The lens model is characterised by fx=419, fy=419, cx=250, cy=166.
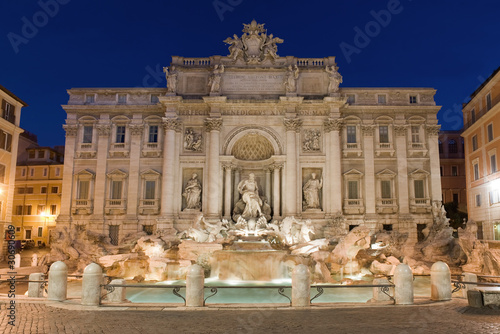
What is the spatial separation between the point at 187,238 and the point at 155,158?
8.80 metres

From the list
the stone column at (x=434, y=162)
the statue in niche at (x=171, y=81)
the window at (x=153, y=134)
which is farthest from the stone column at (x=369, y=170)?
the window at (x=153, y=134)

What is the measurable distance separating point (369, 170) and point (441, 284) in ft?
66.6

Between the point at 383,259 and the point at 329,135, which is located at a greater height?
the point at 329,135

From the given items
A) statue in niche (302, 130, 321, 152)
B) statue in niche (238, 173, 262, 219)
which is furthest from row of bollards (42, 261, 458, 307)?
statue in niche (302, 130, 321, 152)

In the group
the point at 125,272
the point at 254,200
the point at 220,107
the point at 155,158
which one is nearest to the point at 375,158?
the point at 254,200

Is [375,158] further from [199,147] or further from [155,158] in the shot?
[155,158]

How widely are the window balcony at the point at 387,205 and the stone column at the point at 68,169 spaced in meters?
24.0

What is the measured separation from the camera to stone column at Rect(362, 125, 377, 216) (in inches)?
1252

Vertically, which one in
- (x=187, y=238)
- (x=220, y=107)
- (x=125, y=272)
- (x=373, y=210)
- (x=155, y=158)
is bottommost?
(x=125, y=272)

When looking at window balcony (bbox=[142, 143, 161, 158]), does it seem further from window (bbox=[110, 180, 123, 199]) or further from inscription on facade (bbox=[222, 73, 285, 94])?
inscription on facade (bbox=[222, 73, 285, 94])

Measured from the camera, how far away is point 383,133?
1305 inches

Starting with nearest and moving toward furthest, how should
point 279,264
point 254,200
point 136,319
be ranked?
1. point 136,319
2. point 279,264
3. point 254,200

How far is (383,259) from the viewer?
23422 mm

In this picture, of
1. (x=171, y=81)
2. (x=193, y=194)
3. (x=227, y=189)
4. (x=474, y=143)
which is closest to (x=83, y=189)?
(x=193, y=194)
